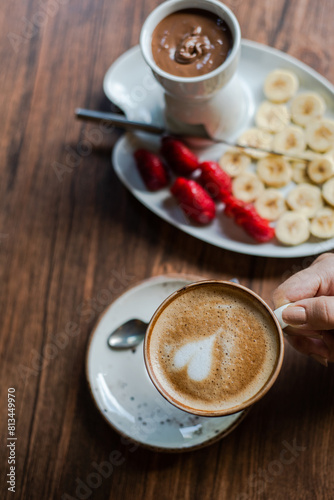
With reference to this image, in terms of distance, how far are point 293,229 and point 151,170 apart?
0.43 metres

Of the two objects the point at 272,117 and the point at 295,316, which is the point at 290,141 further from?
the point at 295,316

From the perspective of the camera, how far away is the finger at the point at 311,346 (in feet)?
3.90

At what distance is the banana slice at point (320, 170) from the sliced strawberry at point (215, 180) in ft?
0.75

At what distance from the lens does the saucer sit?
120 cm

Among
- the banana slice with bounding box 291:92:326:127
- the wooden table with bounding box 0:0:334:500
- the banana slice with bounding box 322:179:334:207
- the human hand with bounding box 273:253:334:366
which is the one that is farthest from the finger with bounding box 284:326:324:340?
the banana slice with bounding box 291:92:326:127

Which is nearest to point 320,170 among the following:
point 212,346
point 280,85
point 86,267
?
point 280,85

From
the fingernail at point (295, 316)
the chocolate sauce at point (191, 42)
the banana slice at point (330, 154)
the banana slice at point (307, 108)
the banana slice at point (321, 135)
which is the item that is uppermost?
the chocolate sauce at point (191, 42)

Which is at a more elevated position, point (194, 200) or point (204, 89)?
point (204, 89)

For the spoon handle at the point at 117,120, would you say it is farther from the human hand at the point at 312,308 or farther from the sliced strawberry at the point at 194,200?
the human hand at the point at 312,308

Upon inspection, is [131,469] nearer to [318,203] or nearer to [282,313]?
[282,313]

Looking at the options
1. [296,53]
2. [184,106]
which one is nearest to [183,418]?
[184,106]

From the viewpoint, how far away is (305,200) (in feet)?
4.39

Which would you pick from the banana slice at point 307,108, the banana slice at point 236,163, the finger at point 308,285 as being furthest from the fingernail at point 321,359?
the banana slice at point 307,108

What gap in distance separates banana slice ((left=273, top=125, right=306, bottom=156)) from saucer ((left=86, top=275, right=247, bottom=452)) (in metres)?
0.46
